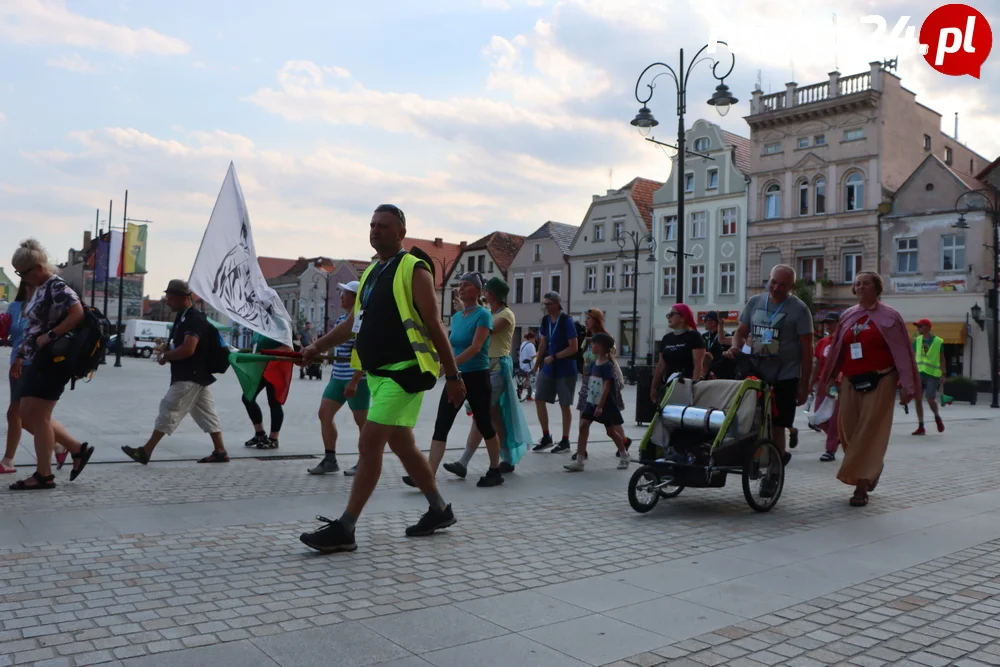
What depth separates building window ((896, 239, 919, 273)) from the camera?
3922cm

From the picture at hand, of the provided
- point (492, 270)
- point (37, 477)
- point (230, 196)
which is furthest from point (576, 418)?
point (492, 270)

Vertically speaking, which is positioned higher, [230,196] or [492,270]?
[492,270]

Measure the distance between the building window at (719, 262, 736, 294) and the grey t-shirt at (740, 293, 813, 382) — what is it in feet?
131

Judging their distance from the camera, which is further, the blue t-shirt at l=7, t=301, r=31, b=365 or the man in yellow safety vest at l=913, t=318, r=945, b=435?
the man in yellow safety vest at l=913, t=318, r=945, b=435

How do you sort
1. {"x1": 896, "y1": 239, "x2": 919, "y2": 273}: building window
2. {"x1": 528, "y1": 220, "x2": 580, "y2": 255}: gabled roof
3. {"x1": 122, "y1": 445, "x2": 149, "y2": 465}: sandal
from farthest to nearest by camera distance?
{"x1": 528, "y1": 220, "x2": 580, "y2": 255}: gabled roof
{"x1": 896, "y1": 239, "x2": 919, "y2": 273}: building window
{"x1": 122, "y1": 445, "x2": 149, "y2": 465}: sandal

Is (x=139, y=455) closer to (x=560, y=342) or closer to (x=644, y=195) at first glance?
(x=560, y=342)

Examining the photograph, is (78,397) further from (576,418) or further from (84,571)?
(84,571)

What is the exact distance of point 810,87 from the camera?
43.5 metres

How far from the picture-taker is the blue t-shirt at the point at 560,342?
10.1m

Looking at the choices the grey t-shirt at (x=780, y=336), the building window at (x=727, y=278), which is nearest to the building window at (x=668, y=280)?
the building window at (x=727, y=278)

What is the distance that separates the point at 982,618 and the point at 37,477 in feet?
20.7

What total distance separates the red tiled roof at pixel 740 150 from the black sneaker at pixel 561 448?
39.1 m

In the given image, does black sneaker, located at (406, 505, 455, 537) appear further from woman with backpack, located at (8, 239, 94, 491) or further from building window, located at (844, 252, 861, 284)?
building window, located at (844, 252, 861, 284)

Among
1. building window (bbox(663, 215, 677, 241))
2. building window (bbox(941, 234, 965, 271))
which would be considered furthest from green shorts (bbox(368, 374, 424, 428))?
building window (bbox(663, 215, 677, 241))
